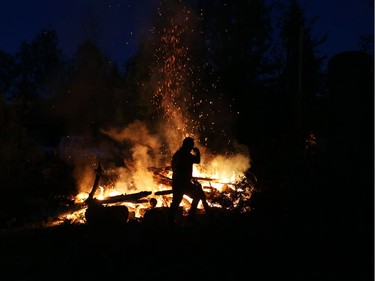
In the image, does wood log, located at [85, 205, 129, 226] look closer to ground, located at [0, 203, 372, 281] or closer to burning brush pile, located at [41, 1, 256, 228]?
burning brush pile, located at [41, 1, 256, 228]

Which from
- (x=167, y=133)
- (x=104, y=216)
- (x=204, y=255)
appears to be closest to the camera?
(x=204, y=255)

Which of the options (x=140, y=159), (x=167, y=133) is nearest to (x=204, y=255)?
(x=140, y=159)

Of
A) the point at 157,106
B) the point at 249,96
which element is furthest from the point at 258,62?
the point at 157,106

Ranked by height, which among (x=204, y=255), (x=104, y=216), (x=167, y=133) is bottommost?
(x=204, y=255)

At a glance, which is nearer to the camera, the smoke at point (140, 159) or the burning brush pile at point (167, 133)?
the burning brush pile at point (167, 133)

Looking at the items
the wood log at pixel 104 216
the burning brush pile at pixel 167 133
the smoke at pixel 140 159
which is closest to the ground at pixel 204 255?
the wood log at pixel 104 216

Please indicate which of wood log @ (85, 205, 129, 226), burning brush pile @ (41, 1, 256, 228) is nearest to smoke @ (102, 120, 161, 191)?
burning brush pile @ (41, 1, 256, 228)

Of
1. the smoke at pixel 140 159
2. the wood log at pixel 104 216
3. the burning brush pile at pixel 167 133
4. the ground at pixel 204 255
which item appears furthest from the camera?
the smoke at pixel 140 159

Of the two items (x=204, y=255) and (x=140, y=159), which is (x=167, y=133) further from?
(x=204, y=255)

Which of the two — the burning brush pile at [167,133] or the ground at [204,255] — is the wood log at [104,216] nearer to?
the burning brush pile at [167,133]

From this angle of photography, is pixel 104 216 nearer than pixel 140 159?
Yes

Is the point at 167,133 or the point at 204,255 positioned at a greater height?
the point at 167,133

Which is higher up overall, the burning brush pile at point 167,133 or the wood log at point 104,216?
the burning brush pile at point 167,133

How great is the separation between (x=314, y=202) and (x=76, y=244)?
3.62 metres
